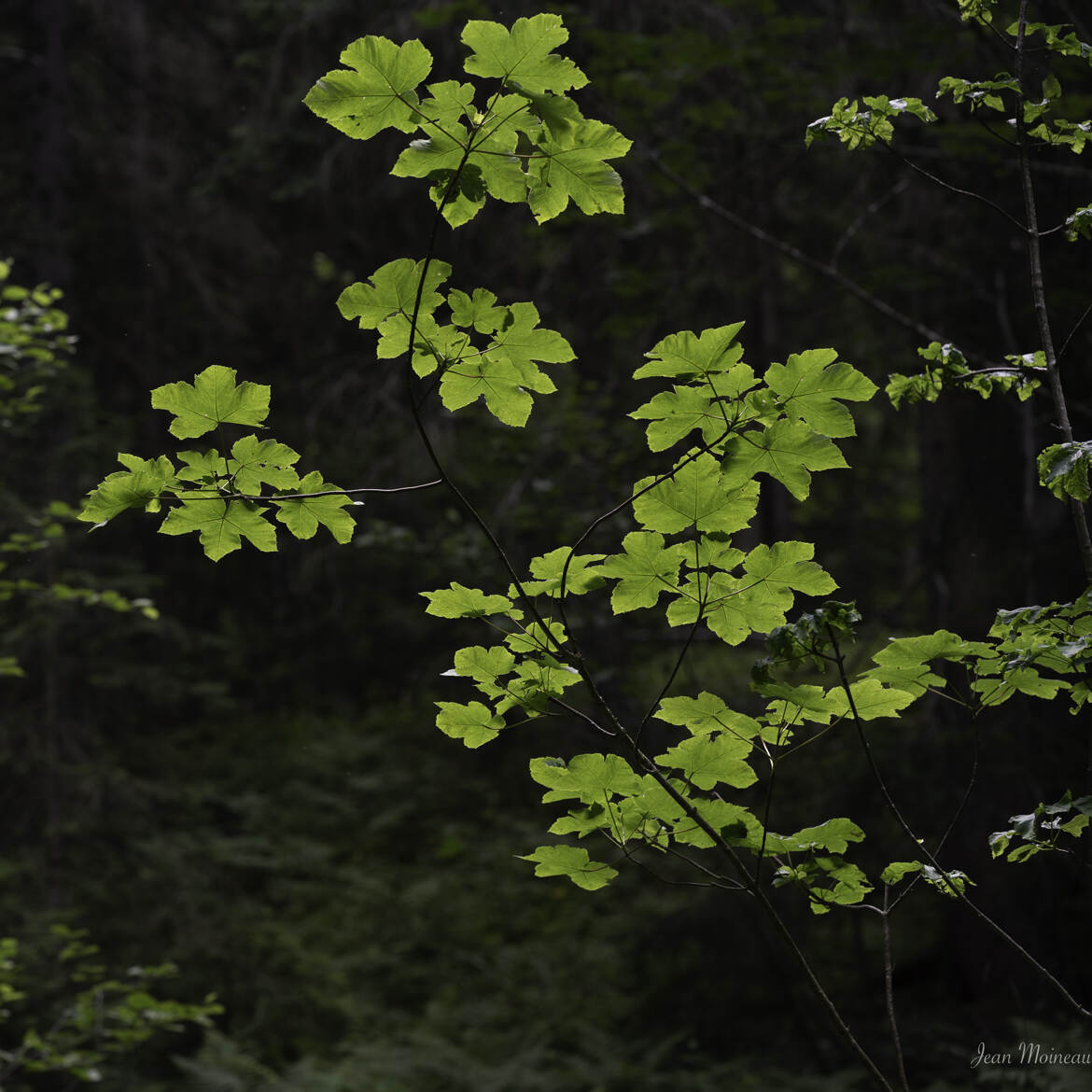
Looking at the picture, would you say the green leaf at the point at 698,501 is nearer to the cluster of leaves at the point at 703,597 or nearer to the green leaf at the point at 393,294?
the cluster of leaves at the point at 703,597

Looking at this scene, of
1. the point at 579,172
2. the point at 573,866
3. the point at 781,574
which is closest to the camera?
the point at 579,172

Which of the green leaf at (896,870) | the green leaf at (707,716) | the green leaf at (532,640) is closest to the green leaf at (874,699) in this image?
the green leaf at (707,716)

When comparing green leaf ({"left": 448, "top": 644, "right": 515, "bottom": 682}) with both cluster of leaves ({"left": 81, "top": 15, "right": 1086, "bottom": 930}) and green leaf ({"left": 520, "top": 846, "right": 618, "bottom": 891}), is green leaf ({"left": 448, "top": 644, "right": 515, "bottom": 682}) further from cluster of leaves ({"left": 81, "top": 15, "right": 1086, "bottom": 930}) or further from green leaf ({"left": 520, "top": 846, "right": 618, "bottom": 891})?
green leaf ({"left": 520, "top": 846, "right": 618, "bottom": 891})

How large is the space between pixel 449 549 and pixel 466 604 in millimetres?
3330

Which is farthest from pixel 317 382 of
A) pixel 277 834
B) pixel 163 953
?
Result: pixel 163 953

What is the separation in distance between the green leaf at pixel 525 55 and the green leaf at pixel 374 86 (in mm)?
52

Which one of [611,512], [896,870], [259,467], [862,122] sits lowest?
[896,870]

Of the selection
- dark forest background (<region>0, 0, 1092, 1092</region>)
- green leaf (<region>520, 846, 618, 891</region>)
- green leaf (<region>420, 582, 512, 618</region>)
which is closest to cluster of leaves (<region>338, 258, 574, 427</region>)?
green leaf (<region>420, 582, 512, 618</region>)

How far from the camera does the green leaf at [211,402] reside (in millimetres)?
1094

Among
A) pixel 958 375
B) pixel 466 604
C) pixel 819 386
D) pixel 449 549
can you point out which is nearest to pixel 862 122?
pixel 958 375

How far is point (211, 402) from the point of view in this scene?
43.4 inches

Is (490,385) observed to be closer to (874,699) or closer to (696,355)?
(696,355)

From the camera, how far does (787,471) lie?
112 cm

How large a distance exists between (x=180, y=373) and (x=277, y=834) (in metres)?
4.04
